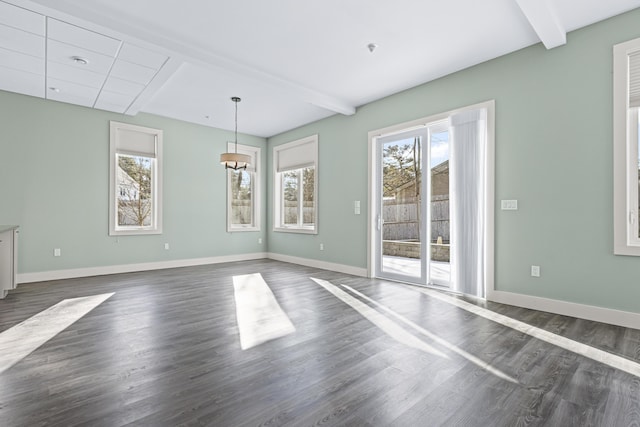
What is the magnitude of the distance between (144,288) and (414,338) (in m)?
3.81

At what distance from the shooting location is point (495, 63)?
400cm

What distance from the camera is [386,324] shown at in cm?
309

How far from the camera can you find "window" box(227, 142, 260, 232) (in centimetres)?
741

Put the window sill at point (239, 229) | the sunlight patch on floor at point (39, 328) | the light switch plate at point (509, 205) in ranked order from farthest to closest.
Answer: the window sill at point (239, 229) < the light switch plate at point (509, 205) < the sunlight patch on floor at point (39, 328)

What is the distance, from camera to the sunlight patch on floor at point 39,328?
7.92 feet

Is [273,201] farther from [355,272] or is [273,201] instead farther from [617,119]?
[617,119]

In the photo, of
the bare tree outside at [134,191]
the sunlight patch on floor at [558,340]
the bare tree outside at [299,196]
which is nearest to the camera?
the sunlight patch on floor at [558,340]

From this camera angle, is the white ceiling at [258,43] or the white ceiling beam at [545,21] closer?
the white ceiling beam at [545,21]

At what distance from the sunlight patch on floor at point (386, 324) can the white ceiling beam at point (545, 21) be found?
305 cm

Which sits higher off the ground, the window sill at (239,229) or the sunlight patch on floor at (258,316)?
the window sill at (239,229)

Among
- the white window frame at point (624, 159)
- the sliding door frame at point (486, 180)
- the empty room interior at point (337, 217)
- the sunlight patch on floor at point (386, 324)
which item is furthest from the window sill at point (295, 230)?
the white window frame at point (624, 159)

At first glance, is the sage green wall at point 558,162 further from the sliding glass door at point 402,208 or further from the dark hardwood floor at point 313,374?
the sliding glass door at point 402,208

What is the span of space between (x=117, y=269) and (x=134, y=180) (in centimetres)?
168

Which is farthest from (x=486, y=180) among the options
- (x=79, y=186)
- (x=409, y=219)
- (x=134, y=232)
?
(x=79, y=186)
